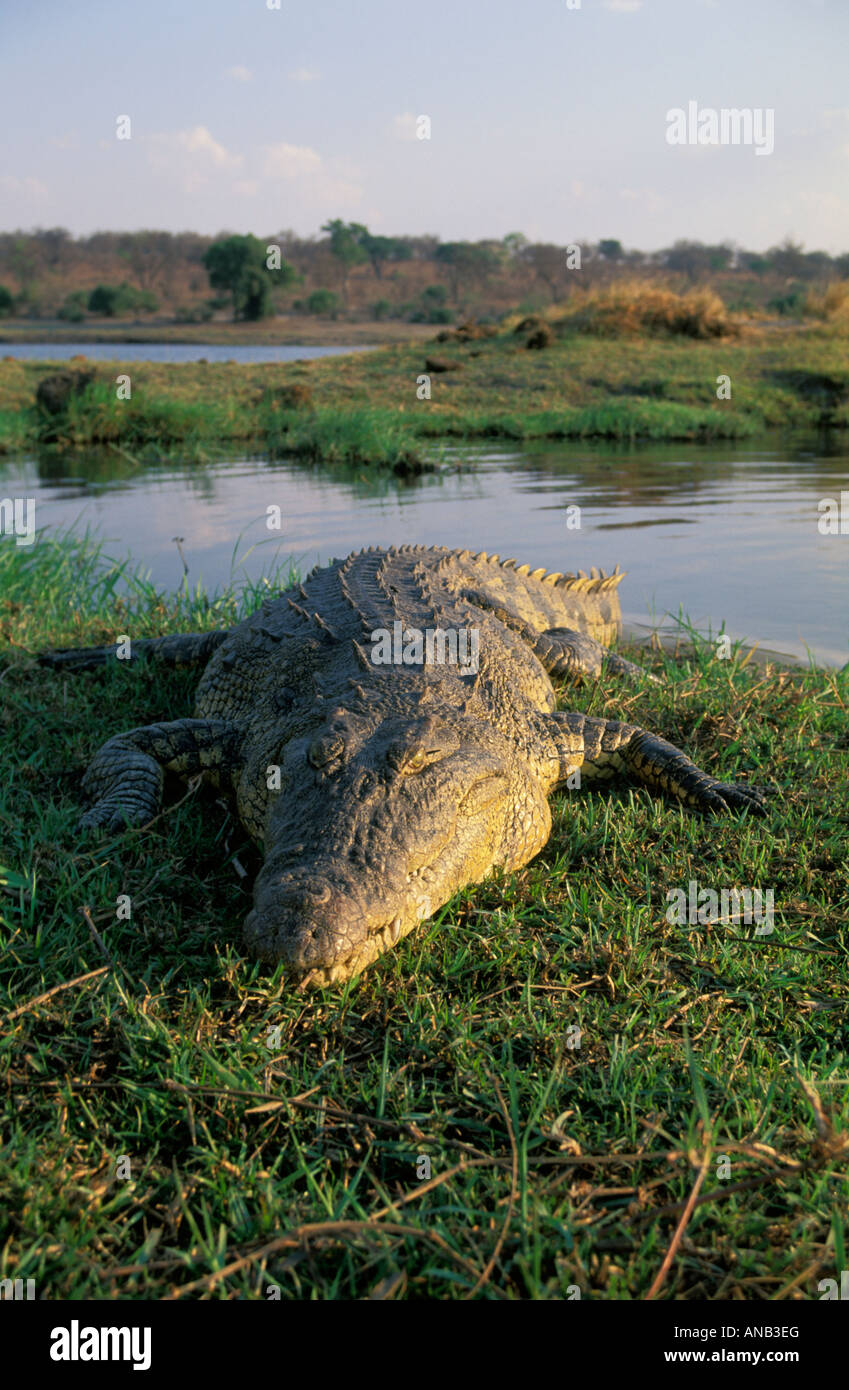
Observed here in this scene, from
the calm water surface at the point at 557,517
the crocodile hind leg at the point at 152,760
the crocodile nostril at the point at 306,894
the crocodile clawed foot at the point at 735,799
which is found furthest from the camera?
the calm water surface at the point at 557,517

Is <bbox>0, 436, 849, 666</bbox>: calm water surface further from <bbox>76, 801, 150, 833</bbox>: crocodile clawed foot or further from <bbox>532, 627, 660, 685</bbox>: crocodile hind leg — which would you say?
<bbox>76, 801, 150, 833</bbox>: crocodile clawed foot

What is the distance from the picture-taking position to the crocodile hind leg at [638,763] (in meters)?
3.50

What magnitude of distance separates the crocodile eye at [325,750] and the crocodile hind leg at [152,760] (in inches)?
32.5

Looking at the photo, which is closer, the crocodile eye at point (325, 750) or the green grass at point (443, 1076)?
the green grass at point (443, 1076)

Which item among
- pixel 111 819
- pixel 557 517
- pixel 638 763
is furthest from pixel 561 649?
pixel 557 517

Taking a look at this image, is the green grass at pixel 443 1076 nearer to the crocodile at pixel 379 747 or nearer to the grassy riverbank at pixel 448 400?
the crocodile at pixel 379 747

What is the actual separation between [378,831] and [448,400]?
54.9 ft

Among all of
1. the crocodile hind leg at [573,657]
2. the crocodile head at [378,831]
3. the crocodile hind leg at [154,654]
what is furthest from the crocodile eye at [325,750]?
the crocodile hind leg at [154,654]

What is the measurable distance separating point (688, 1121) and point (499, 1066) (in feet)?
1.37

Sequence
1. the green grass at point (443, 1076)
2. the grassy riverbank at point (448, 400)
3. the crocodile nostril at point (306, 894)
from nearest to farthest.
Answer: the green grass at point (443, 1076), the crocodile nostril at point (306, 894), the grassy riverbank at point (448, 400)

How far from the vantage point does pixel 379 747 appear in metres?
2.78

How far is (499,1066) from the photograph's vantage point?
2145 millimetres

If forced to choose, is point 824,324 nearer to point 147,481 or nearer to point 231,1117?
point 147,481

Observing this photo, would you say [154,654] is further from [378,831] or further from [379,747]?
[378,831]
